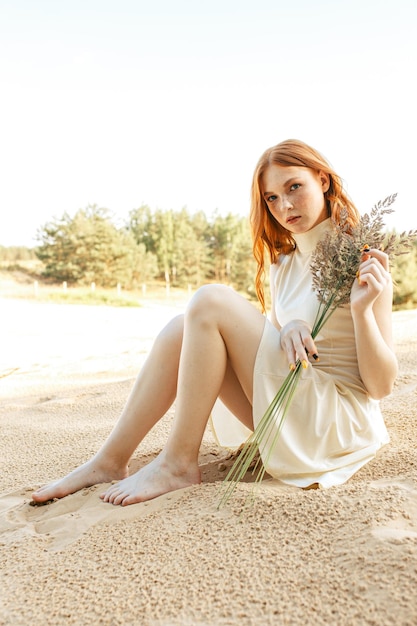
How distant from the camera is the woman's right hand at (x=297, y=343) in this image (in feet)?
5.15

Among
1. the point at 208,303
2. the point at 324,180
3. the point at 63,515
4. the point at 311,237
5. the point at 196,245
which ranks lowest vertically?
the point at 63,515

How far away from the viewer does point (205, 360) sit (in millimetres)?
1671

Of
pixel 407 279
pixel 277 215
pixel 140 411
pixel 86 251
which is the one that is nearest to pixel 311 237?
pixel 277 215

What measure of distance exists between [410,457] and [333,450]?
345 millimetres

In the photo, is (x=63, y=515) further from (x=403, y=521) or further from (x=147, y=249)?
(x=147, y=249)

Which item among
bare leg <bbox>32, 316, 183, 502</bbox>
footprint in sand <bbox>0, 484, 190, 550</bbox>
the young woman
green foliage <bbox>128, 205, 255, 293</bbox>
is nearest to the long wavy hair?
the young woman

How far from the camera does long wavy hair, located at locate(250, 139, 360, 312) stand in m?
1.98

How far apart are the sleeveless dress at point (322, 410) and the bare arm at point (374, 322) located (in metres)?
0.10

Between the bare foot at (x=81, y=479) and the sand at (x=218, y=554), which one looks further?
the bare foot at (x=81, y=479)

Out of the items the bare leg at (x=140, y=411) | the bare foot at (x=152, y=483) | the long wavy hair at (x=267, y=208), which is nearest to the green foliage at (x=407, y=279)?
the long wavy hair at (x=267, y=208)

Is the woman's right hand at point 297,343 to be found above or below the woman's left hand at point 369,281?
below

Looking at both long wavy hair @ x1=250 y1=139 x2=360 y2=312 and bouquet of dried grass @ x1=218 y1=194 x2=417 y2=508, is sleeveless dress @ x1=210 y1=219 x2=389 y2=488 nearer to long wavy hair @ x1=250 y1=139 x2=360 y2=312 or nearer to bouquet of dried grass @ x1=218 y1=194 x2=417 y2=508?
bouquet of dried grass @ x1=218 y1=194 x2=417 y2=508

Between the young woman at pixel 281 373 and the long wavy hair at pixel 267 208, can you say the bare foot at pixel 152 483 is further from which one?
the long wavy hair at pixel 267 208

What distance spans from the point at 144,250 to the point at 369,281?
87.4ft
